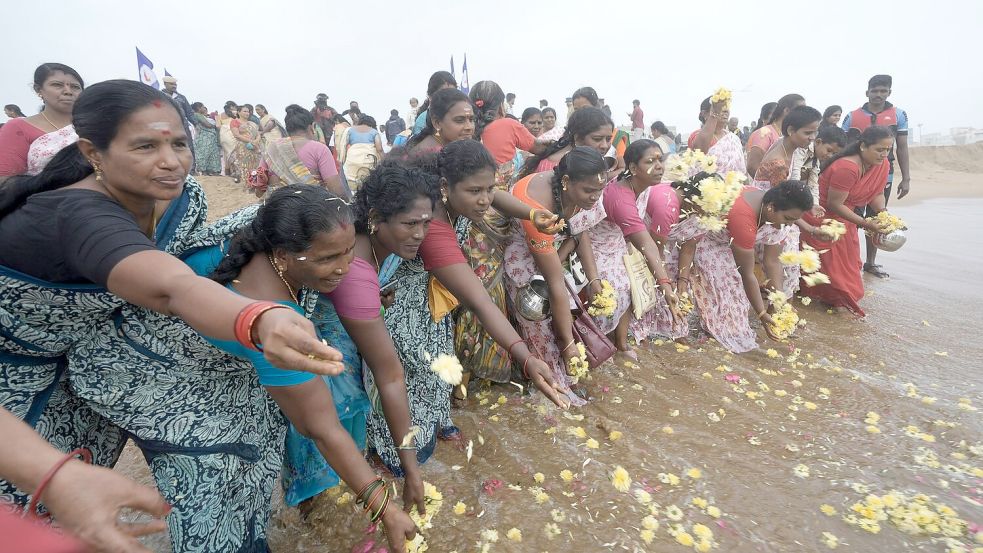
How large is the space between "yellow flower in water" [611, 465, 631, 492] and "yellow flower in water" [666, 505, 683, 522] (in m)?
0.23

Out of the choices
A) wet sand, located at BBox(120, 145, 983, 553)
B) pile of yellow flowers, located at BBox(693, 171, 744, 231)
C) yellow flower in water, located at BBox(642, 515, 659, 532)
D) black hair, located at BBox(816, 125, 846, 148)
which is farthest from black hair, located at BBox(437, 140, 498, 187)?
black hair, located at BBox(816, 125, 846, 148)

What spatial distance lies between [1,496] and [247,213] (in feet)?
4.25

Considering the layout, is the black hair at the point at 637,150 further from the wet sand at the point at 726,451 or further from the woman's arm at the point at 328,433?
the woman's arm at the point at 328,433

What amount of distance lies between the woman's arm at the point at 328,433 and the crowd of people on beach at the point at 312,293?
11 millimetres

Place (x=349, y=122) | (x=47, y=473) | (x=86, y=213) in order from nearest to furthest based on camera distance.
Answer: (x=47, y=473) < (x=86, y=213) < (x=349, y=122)

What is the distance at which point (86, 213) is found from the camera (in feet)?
4.69

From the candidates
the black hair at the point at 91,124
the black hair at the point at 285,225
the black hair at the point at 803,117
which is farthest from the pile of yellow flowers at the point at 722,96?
the black hair at the point at 91,124

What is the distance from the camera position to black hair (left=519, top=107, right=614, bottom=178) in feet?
13.4

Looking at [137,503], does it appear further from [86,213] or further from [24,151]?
[24,151]

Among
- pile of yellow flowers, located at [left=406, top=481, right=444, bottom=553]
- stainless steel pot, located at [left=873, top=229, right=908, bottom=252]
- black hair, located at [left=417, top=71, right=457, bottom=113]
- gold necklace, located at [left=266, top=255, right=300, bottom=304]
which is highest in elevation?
black hair, located at [left=417, top=71, right=457, bottom=113]

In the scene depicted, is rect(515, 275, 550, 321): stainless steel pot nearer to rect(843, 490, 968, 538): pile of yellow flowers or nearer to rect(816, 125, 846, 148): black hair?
rect(843, 490, 968, 538): pile of yellow flowers

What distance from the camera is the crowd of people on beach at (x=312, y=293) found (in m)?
1.39

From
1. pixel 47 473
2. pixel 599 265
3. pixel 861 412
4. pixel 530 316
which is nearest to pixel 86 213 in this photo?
pixel 47 473

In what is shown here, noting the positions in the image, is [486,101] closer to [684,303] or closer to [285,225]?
[684,303]
